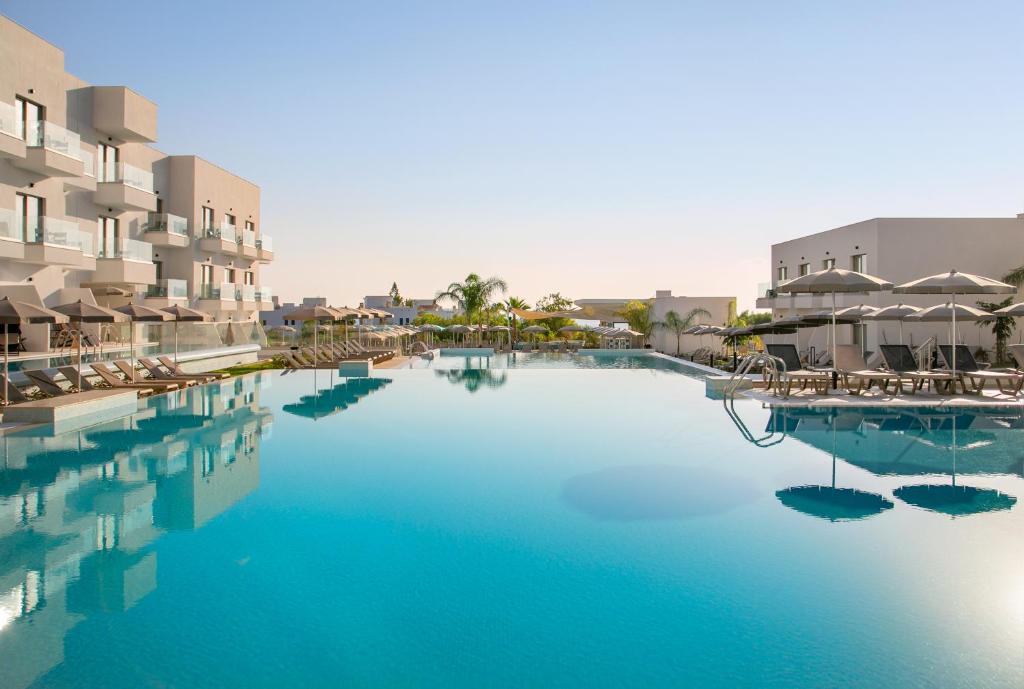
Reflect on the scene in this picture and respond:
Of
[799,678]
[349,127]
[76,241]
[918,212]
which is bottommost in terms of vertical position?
[799,678]

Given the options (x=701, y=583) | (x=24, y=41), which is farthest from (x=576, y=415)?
(x=24, y=41)

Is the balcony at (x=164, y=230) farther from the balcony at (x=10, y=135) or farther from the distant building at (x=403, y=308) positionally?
the distant building at (x=403, y=308)

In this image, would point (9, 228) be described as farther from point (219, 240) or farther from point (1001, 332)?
point (1001, 332)

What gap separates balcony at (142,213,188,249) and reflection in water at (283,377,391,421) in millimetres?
12668

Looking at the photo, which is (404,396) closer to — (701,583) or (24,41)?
(701,583)

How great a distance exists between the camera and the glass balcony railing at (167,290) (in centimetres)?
2659

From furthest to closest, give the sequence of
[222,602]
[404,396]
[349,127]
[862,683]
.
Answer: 1. [349,127]
2. [404,396]
3. [222,602]
4. [862,683]

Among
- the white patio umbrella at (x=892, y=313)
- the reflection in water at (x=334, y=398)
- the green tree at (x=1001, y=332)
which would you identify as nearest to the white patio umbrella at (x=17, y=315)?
the reflection in water at (x=334, y=398)

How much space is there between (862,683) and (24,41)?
81.6ft

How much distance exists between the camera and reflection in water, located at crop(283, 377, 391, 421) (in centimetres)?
1432

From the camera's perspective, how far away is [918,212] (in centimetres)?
2709

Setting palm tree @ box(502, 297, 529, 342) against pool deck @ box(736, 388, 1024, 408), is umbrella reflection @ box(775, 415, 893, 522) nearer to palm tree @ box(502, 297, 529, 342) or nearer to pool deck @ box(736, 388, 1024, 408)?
pool deck @ box(736, 388, 1024, 408)

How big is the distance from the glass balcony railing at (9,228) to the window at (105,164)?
5.49m

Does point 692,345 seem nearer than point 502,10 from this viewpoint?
No
